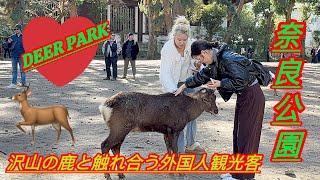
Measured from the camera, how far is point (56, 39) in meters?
5.95

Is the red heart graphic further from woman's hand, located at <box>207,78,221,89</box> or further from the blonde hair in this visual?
woman's hand, located at <box>207,78,221,89</box>

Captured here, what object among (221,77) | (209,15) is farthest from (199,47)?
(209,15)

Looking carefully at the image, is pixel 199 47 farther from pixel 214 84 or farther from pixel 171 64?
pixel 171 64

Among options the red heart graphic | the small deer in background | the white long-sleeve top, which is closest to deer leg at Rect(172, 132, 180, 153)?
the white long-sleeve top

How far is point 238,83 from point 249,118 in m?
0.56

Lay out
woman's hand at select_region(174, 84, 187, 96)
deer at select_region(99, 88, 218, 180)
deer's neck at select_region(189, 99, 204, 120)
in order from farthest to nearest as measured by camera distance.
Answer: deer's neck at select_region(189, 99, 204, 120) < woman's hand at select_region(174, 84, 187, 96) < deer at select_region(99, 88, 218, 180)

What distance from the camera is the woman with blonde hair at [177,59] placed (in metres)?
6.52

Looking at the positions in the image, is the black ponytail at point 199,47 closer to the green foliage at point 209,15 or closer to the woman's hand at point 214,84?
the woman's hand at point 214,84

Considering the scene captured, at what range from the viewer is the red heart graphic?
582cm

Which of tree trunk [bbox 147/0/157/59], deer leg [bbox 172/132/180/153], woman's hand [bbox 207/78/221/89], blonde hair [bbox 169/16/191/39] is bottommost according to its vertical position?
tree trunk [bbox 147/0/157/59]

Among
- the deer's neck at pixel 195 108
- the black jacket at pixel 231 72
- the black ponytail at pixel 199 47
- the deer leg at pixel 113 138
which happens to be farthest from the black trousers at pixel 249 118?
the deer leg at pixel 113 138

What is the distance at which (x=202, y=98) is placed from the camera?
6.39 metres

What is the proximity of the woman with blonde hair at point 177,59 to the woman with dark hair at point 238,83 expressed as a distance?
556 millimetres

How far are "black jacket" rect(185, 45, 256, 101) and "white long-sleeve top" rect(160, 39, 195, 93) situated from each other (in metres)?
0.83
